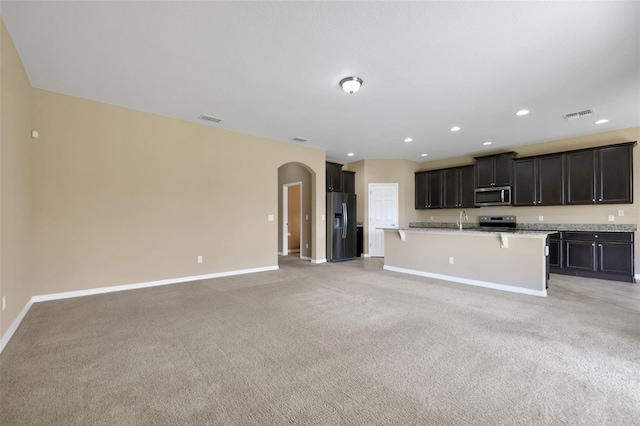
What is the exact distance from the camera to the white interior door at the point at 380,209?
7824 millimetres

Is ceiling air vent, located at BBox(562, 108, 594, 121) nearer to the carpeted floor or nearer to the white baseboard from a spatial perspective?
the carpeted floor

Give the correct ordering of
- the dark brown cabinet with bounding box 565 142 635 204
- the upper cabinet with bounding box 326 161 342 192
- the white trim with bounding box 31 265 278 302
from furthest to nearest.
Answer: the upper cabinet with bounding box 326 161 342 192 < the dark brown cabinet with bounding box 565 142 635 204 < the white trim with bounding box 31 265 278 302

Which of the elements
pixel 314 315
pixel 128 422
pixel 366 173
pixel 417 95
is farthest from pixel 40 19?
pixel 366 173

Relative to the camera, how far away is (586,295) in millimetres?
3969

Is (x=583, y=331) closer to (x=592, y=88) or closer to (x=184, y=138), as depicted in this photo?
(x=592, y=88)

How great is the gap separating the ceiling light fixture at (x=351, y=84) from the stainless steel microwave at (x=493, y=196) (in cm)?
481

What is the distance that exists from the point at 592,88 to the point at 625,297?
9.25 feet

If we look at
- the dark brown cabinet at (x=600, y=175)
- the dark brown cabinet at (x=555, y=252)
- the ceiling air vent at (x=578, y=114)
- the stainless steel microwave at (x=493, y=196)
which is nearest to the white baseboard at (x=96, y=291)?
the stainless steel microwave at (x=493, y=196)

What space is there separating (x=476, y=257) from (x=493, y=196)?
2691 mm

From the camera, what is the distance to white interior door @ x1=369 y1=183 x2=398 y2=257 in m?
7.82

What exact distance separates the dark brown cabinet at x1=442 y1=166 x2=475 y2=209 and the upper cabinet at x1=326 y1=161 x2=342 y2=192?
2739 mm

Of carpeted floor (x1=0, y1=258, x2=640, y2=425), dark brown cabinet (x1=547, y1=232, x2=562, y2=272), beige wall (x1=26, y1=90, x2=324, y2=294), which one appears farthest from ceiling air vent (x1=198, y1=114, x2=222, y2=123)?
dark brown cabinet (x1=547, y1=232, x2=562, y2=272)

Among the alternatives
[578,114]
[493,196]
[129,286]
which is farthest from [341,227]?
[578,114]

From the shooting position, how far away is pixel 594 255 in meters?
5.10
